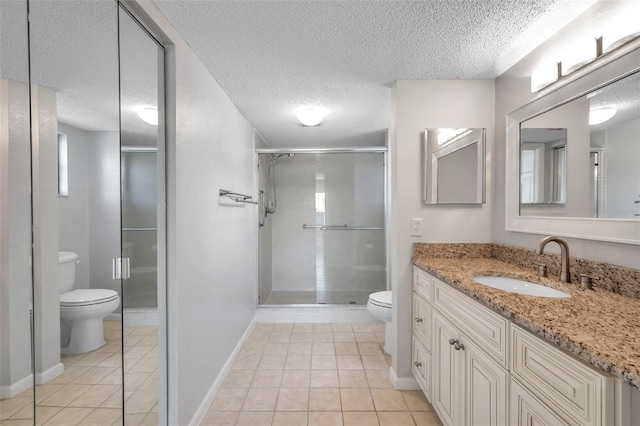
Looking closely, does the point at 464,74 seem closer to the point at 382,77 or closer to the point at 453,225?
the point at 382,77

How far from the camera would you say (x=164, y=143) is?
1487mm

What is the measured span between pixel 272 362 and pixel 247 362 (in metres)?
0.21

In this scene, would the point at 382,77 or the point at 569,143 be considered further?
the point at 382,77

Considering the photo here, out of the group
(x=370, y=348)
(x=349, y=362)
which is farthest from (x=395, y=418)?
(x=370, y=348)

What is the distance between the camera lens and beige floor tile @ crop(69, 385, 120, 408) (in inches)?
40.1

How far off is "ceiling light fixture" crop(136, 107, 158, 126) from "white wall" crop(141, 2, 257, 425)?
77 millimetres

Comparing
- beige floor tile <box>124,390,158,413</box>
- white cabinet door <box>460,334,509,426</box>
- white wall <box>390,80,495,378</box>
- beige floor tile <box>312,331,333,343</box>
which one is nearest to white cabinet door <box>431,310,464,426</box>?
white cabinet door <box>460,334,509,426</box>

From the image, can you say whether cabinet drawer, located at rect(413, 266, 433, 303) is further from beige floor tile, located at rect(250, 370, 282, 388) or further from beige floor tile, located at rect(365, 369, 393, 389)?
beige floor tile, located at rect(250, 370, 282, 388)

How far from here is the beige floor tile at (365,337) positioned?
282 centimetres

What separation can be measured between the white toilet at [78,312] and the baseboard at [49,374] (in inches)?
1.8

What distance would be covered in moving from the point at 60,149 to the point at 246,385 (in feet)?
6.10

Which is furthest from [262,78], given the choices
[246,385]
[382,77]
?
[246,385]

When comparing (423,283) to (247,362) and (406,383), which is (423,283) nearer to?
(406,383)

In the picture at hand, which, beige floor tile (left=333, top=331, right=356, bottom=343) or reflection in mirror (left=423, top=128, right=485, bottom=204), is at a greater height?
reflection in mirror (left=423, top=128, right=485, bottom=204)
